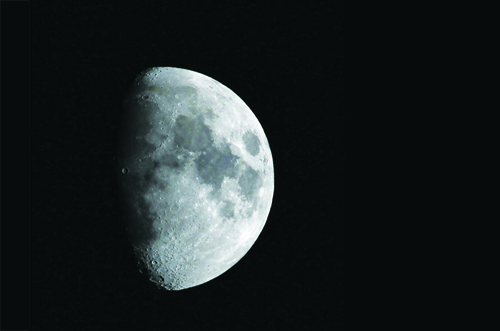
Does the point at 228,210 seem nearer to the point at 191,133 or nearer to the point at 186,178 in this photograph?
the point at 186,178

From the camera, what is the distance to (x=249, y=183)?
2.95 meters

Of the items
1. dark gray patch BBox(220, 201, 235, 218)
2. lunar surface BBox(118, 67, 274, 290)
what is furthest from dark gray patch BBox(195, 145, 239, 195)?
dark gray patch BBox(220, 201, 235, 218)

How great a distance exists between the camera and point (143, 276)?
9.99 ft

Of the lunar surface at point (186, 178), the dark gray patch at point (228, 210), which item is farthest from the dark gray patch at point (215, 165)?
the dark gray patch at point (228, 210)

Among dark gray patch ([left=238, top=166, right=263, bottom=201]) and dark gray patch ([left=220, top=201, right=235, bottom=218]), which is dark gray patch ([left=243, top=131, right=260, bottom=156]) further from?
dark gray patch ([left=220, top=201, right=235, bottom=218])

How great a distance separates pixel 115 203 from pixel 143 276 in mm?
695

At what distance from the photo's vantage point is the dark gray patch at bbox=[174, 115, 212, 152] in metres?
2.70

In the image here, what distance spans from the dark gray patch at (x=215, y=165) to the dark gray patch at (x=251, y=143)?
0.21m

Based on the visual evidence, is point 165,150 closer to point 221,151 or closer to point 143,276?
point 221,151

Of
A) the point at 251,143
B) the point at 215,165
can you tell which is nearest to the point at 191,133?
the point at 215,165

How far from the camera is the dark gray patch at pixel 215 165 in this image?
2.71 m

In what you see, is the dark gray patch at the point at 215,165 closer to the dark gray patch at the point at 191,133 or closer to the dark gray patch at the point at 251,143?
the dark gray patch at the point at 191,133

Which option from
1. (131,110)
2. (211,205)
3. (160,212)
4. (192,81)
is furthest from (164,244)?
(192,81)

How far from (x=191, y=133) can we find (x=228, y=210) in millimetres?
625
